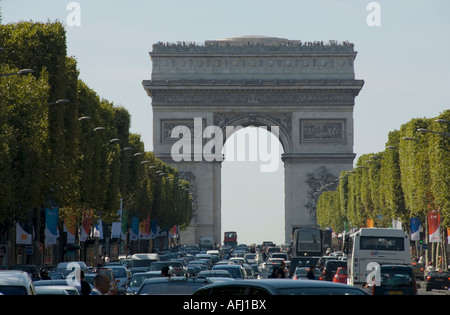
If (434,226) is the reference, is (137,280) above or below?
below

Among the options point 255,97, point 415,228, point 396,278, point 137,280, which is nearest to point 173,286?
point 137,280

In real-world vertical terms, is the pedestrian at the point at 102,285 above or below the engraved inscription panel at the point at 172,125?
below

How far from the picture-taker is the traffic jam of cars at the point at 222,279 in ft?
38.1

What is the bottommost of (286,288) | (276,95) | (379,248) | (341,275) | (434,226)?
(341,275)

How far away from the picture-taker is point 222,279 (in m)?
28.0

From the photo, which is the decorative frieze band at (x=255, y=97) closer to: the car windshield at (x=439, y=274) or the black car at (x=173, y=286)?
the car windshield at (x=439, y=274)

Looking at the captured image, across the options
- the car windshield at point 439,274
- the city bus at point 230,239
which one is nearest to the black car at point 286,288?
the car windshield at point 439,274

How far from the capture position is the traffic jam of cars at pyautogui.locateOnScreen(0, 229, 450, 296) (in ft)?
38.1

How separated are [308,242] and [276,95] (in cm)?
5036

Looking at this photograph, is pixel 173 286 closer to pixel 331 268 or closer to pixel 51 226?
pixel 331 268

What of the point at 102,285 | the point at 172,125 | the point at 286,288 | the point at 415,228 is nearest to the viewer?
the point at 286,288

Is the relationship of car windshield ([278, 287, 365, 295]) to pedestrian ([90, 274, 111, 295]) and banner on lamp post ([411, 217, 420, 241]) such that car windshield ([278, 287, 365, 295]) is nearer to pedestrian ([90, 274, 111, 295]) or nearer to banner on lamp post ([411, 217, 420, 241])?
pedestrian ([90, 274, 111, 295])

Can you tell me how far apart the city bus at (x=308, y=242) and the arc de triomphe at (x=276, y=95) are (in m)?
46.2
